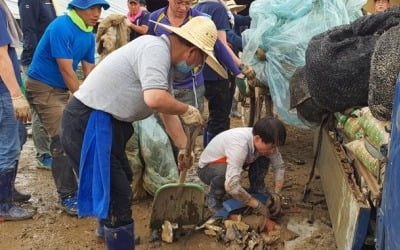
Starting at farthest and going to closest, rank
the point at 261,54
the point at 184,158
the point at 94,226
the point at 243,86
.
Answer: the point at 243,86
the point at 261,54
the point at 94,226
the point at 184,158

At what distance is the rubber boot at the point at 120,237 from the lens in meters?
3.08

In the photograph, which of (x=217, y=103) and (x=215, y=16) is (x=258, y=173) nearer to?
(x=217, y=103)

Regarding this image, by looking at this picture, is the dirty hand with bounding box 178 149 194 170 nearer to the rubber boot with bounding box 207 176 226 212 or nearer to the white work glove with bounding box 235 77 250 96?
the rubber boot with bounding box 207 176 226 212

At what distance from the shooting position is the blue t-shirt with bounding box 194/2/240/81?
14.7 feet

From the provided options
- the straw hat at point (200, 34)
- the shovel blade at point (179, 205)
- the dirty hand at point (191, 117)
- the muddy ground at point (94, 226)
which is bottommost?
the muddy ground at point (94, 226)

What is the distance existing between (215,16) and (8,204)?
7.76ft

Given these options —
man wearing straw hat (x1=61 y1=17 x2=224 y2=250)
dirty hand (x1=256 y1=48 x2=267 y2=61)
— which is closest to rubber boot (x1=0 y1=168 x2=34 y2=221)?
man wearing straw hat (x1=61 y1=17 x2=224 y2=250)

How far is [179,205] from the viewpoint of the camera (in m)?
3.68

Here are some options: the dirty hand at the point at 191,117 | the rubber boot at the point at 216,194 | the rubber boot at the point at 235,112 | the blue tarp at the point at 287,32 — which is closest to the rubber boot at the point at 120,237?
the dirty hand at the point at 191,117

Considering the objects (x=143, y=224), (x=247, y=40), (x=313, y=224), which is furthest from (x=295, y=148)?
(x=143, y=224)

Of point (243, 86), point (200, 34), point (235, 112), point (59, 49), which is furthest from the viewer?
point (235, 112)

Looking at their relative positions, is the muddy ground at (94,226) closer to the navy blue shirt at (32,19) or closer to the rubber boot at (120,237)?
the rubber boot at (120,237)

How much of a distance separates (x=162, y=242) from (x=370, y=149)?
162 centimetres

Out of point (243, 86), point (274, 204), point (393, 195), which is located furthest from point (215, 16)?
point (393, 195)
